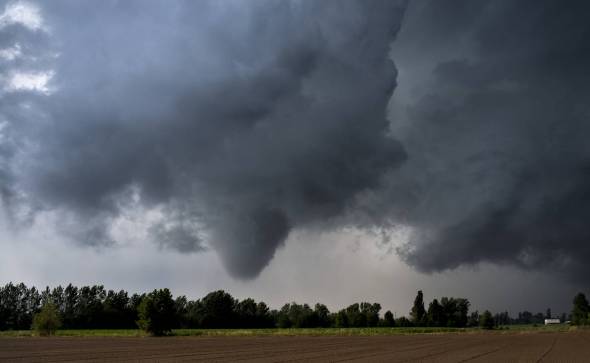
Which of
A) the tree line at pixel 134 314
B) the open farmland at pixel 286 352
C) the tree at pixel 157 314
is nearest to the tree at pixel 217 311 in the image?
the tree line at pixel 134 314

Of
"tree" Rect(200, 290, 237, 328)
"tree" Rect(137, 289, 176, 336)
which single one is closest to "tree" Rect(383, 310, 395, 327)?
"tree" Rect(200, 290, 237, 328)

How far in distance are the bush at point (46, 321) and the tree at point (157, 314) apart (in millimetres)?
17640

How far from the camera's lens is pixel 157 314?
103 meters

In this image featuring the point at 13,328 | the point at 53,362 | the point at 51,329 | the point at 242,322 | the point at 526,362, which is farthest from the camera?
the point at 242,322

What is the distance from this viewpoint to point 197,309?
17112 centimetres

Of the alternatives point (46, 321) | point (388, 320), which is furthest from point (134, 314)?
point (388, 320)

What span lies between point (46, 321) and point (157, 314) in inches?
910

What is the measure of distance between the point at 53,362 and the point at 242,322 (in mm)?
135558

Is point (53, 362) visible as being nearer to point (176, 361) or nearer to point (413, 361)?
point (176, 361)

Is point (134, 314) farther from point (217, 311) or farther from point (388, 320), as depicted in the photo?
point (388, 320)

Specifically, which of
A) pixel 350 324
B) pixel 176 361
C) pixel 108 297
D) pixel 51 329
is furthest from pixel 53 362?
pixel 350 324

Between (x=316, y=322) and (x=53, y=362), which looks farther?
(x=316, y=322)

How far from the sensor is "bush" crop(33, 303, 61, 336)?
101375mm

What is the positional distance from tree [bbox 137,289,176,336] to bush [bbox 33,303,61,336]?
694 inches
